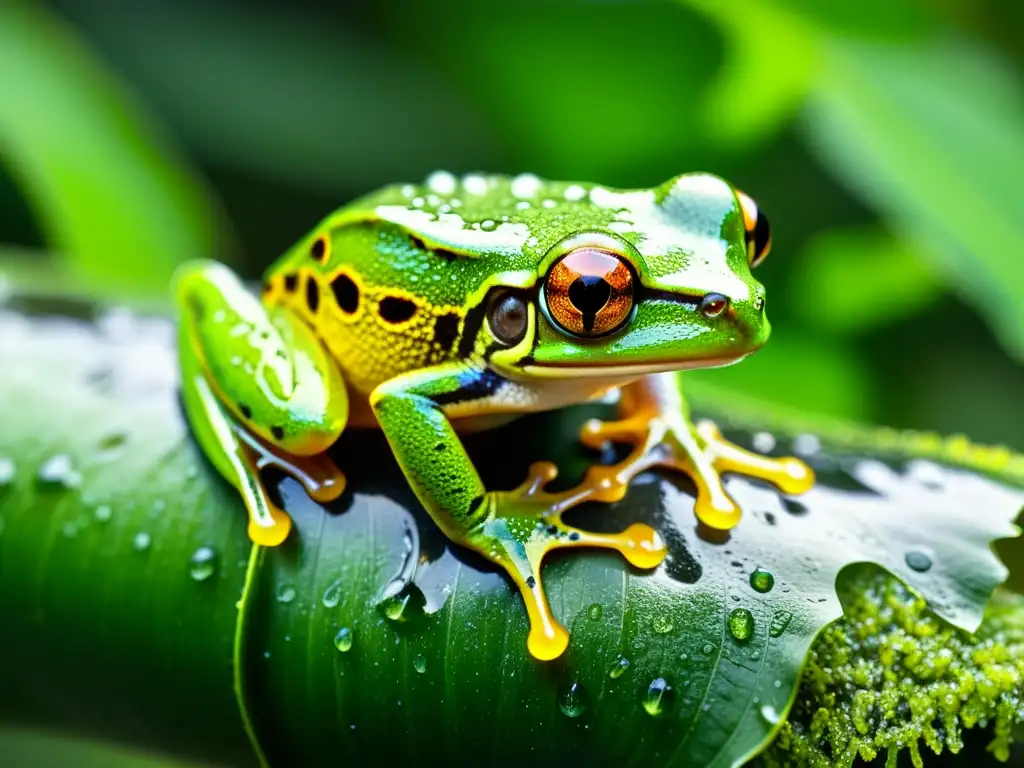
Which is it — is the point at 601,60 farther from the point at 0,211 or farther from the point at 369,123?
the point at 0,211

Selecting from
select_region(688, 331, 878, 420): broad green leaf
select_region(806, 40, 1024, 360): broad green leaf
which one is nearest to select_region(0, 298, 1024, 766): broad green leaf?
select_region(806, 40, 1024, 360): broad green leaf

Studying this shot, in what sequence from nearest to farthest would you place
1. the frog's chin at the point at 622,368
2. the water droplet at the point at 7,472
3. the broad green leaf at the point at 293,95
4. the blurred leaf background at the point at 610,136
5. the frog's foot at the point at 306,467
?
the frog's chin at the point at 622,368 < the frog's foot at the point at 306,467 < the water droplet at the point at 7,472 < the blurred leaf background at the point at 610,136 < the broad green leaf at the point at 293,95

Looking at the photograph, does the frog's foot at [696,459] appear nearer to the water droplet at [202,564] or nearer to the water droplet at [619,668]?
the water droplet at [619,668]

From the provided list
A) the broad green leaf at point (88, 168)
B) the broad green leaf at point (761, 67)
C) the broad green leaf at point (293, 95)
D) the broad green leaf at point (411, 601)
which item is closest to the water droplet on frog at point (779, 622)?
the broad green leaf at point (411, 601)

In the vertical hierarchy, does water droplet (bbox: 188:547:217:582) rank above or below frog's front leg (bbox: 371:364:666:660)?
below

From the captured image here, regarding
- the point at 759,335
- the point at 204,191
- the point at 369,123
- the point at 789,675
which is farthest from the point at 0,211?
the point at 789,675

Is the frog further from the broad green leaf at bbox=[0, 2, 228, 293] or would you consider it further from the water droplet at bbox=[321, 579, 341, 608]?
the broad green leaf at bbox=[0, 2, 228, 293]
